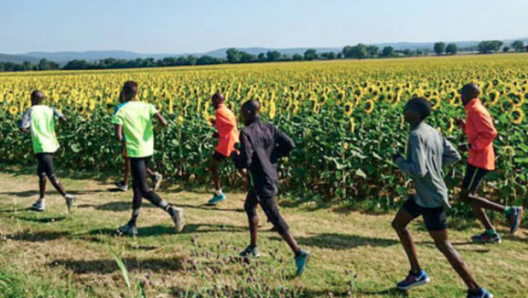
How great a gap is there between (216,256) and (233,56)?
265 ft

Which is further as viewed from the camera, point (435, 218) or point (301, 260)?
point (301, 260)

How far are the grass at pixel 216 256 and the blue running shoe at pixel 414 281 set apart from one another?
86 millimetres

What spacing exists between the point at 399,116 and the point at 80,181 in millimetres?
6426

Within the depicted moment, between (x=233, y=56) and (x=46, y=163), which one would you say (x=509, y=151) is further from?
(x=233, y=56)

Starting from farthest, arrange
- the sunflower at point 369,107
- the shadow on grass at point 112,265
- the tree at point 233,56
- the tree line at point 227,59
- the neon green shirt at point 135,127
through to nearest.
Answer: the tree at point 233,56
the tree line at point 227,59
the sunflower at point 369,107
the neon green shirt at point 135,127
the shadow on grass at point 112,265

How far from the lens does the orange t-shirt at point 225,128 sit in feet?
23.9

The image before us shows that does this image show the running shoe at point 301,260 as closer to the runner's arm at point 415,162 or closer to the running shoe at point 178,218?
the runner's arm at point 415,162

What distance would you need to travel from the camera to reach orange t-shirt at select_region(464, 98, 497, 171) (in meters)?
5.52

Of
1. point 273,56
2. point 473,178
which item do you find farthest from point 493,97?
point 273,56

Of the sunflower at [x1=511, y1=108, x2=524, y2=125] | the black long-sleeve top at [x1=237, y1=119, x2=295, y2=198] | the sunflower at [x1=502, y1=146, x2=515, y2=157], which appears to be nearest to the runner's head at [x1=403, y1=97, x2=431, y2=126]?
the black long-sleeve top at [x1=237, y1=119, x2=295, y2=198]

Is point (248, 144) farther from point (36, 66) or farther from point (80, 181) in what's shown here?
point (36, 66)

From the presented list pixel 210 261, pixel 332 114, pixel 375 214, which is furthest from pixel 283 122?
pixel 210 261

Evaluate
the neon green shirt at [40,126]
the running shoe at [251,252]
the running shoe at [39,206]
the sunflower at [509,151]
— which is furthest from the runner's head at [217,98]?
the sunflower at [509,151]

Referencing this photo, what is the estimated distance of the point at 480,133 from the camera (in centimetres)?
555
